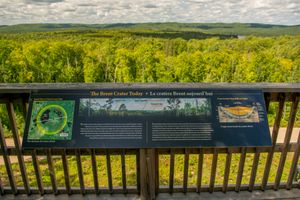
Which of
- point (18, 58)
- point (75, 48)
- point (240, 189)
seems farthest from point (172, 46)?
point (240, 189)

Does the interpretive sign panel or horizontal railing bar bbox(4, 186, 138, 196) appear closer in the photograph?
the interpretive sign panel

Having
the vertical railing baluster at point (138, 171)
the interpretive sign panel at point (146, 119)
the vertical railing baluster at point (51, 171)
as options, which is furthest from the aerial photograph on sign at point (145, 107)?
the vertical railing baluster at point (51, 171)

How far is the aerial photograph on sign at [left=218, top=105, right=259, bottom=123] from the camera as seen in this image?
2.29 metres

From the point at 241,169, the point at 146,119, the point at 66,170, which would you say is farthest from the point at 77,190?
the point at 241,169

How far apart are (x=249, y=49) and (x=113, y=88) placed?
6093 centimetres

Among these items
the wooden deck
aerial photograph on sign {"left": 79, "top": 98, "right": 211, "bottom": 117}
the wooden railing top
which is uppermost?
the wooden railing top

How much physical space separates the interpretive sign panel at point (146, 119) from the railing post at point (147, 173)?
1.38ft

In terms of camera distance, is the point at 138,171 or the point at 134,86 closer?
the point at 134,86

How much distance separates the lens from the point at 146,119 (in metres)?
2.26

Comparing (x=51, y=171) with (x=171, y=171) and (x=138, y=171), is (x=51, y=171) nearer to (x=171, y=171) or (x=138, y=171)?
(x=138, y=171)

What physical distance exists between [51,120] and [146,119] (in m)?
0.80

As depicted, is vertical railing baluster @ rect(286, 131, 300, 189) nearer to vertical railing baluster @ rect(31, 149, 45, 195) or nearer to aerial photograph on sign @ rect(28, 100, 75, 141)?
aerial photograph on sign @ rect(28, 100, 75, 141)

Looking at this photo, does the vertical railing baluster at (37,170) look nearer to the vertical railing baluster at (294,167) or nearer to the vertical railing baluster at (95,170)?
the vertical railing baluster at (95,170)

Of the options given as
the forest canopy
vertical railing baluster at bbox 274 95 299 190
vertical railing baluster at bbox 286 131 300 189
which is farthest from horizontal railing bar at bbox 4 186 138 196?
the forest canopy
